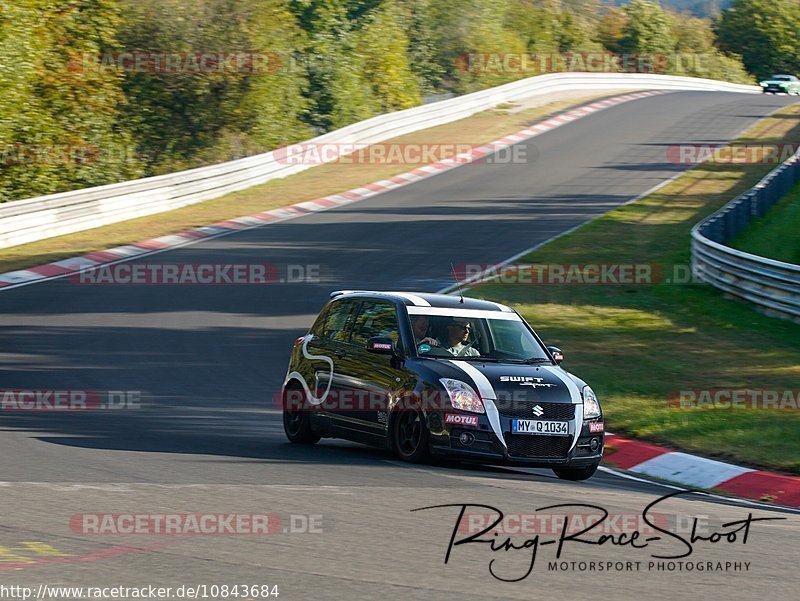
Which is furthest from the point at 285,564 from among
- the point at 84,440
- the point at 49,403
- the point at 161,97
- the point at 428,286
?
the point at 161,97

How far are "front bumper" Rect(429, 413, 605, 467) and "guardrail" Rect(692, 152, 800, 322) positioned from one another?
33.7ft

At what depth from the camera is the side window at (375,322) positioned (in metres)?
11.1

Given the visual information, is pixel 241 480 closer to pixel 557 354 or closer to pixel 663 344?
pixel 557 354

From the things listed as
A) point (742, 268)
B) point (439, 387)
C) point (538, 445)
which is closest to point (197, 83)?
point (742, 268)

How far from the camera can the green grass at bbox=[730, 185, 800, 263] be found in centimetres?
2498

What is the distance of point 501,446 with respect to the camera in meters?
9.98

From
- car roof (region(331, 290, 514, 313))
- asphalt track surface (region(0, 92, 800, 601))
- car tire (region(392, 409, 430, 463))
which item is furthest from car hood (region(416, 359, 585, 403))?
car roof (region(331, 290, 514, 313))

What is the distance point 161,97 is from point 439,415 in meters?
35.8

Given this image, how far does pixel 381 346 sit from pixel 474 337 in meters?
0.97

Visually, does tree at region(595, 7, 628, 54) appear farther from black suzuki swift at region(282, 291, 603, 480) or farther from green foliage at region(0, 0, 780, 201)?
black suzuki swift at region(282, 291, 603, 480)

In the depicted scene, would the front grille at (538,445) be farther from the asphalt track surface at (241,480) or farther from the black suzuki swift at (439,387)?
the asphalt track surface at (241,480)

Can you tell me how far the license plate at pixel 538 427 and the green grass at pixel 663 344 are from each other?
210cm

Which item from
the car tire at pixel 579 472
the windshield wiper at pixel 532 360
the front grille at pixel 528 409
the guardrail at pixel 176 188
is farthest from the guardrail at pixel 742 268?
the guardrail at pixel 176 188

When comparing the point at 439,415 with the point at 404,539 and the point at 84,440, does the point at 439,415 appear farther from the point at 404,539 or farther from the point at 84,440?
the point at 84,440
